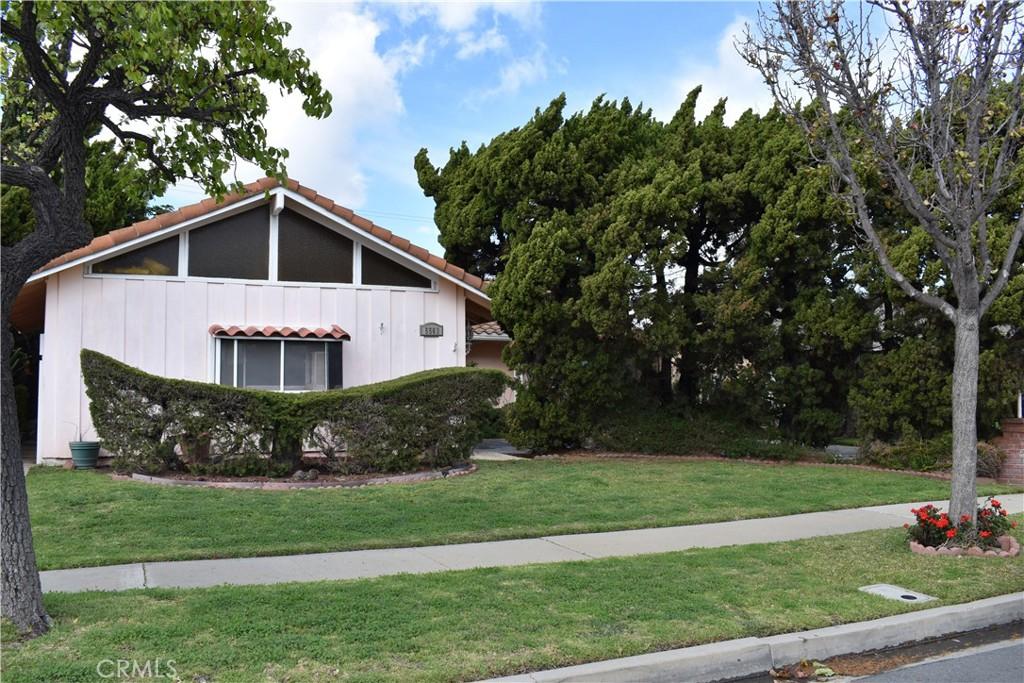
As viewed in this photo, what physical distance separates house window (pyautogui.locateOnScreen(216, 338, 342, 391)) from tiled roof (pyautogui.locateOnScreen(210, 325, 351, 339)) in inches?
6.8

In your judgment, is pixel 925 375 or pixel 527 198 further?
pixel 527 198

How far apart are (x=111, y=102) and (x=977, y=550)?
8.63m

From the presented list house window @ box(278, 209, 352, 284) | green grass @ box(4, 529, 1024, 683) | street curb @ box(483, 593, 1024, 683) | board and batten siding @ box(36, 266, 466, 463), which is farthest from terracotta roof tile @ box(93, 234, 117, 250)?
street curb @ box(483, 593, 1024, 683)

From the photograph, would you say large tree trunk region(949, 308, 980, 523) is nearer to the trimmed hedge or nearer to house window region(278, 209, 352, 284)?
the trimmed hedge

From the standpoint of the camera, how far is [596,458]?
52.2 ft

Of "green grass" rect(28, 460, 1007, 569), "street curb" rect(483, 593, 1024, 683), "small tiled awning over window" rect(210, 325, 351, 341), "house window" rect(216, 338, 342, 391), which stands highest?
"small tiled awning over window" rect(210, 325, 351, 341)

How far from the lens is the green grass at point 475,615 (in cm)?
464

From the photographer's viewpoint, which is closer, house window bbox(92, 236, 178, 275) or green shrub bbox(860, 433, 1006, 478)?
house window bbox(92, 236, 178, 275)

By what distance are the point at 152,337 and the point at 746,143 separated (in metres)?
12.2

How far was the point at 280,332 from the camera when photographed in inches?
561

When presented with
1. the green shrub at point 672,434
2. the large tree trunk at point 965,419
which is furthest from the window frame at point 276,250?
the large tree trunk at point 965,419

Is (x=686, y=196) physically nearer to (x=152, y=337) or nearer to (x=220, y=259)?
(x=220, y=259)

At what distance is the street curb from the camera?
187 inches

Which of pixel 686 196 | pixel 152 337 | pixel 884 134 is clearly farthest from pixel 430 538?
pixel 686 196
